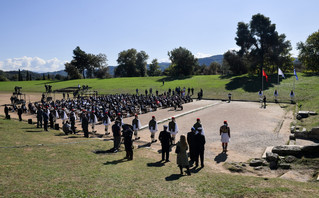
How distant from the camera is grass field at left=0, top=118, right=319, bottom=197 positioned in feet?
21.8

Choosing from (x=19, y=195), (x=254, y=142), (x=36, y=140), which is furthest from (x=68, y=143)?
(x=254, y=142)

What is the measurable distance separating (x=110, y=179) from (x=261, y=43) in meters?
57.3

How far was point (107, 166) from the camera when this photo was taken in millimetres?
9438

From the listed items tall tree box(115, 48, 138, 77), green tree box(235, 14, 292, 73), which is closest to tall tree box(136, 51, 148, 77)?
tall tree box(115, 48, 138, 77)

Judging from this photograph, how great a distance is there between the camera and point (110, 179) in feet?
25.9

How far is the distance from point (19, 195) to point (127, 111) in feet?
60.1

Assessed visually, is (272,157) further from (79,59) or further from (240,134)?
(79,59)

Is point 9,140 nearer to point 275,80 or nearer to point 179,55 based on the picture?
point 275,80

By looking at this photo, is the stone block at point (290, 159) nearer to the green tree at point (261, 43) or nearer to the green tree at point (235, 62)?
the green tree at point (261, 43)

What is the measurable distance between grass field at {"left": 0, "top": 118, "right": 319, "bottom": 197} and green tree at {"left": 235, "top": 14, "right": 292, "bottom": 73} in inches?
2065

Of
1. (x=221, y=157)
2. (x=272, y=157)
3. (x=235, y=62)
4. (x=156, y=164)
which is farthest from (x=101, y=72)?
(x=272, y=157)

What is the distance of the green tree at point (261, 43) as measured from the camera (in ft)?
178

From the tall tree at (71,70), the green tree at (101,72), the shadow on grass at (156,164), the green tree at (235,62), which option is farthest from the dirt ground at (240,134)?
the green tree at (101,72)

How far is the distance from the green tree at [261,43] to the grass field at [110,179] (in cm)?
5244
